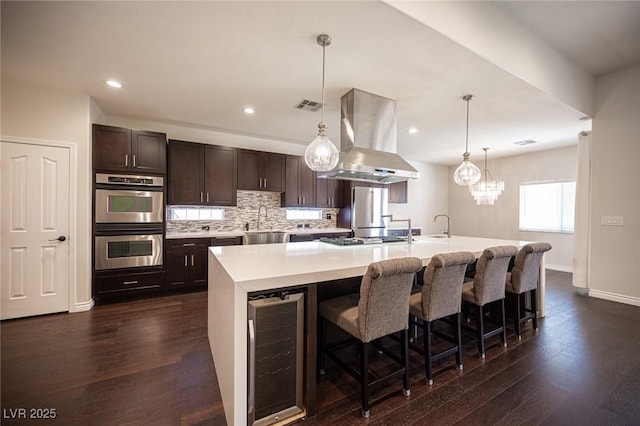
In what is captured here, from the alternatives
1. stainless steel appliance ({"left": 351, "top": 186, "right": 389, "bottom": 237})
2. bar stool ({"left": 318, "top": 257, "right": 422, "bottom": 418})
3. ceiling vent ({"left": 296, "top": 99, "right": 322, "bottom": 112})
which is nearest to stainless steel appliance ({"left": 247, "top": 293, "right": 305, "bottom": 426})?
bar stool ({"left": 318, "top": 257, "right": 422, "bottom": 418})

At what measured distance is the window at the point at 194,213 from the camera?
4.34m

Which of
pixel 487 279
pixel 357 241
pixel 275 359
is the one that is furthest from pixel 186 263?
pixel 487 279

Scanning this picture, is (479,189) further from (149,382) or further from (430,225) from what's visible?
(149,382)

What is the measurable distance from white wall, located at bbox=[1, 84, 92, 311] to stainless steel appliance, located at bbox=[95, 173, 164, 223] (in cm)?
15

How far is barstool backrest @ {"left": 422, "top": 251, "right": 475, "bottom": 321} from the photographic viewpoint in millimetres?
1866

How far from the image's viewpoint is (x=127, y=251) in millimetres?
3562

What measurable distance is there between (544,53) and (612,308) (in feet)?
10.6

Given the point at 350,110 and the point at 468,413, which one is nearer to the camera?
the point at 468,413

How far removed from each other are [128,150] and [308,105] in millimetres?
2496

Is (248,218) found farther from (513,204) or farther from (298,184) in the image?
(513,204)

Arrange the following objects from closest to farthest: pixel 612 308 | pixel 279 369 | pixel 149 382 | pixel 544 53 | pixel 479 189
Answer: pixel 279 369 < pixel 149 382 < pixel 544 53 < pixel 612 308 < pixel 479 189

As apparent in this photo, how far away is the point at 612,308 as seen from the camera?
11.0 feet

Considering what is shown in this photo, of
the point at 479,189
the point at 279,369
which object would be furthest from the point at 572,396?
the point at 479,189

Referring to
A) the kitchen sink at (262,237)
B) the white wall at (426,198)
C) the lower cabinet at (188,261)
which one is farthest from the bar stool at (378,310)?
the white wall at (426,198)
